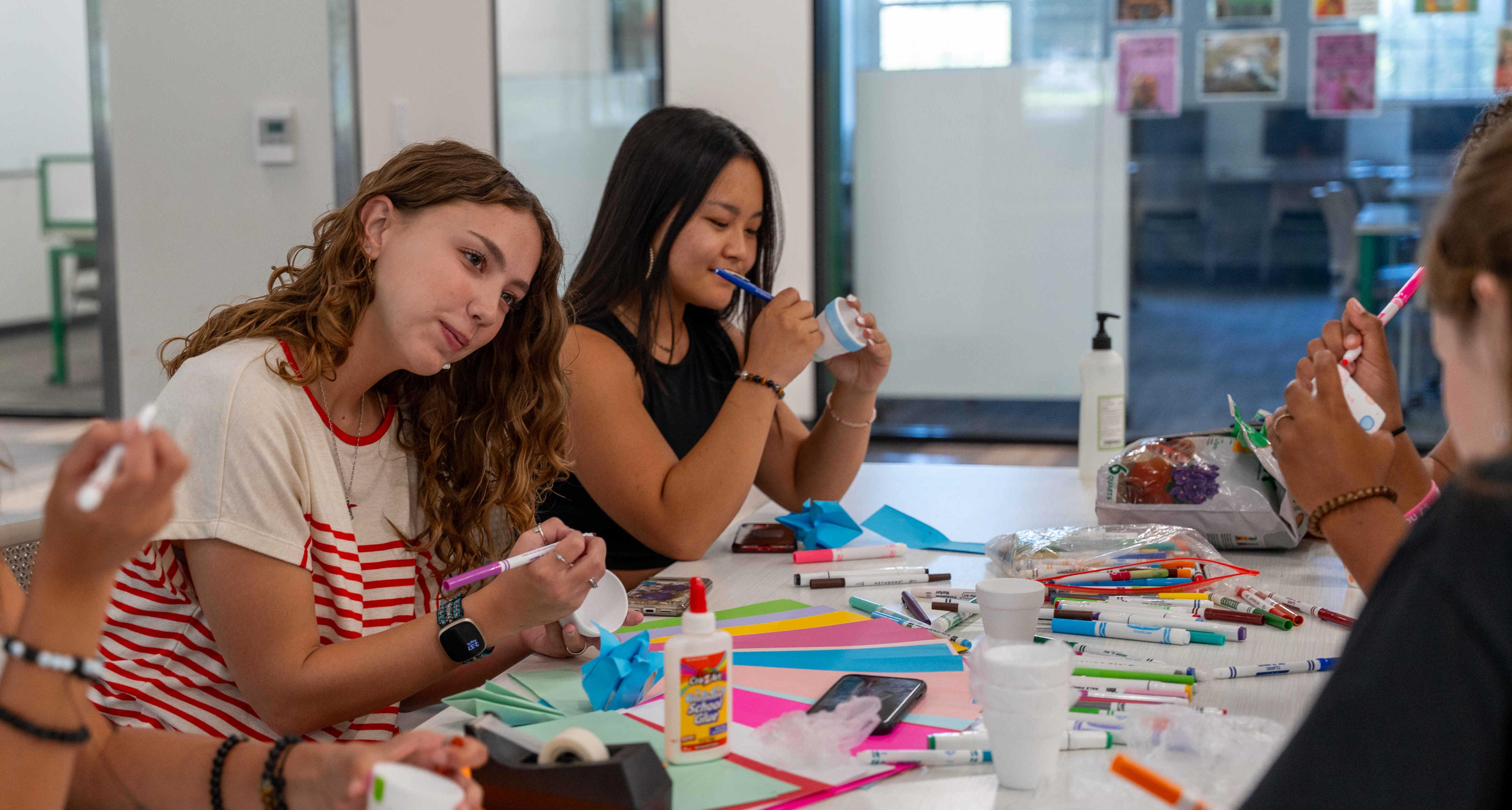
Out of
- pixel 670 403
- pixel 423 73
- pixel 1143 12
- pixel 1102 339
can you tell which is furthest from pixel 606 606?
pixel 1143 12

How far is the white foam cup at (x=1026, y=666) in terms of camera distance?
0.82 metres

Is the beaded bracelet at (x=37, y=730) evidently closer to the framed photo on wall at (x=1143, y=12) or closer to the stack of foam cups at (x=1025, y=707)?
the stack of foam cups at (x=1025, y=707)

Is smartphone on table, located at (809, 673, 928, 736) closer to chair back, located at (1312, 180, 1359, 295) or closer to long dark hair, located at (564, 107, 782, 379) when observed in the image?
long dark hair, located at (564, 107, 782, 379)

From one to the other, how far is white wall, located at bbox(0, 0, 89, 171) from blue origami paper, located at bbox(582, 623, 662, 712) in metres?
4.12

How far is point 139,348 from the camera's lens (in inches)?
129

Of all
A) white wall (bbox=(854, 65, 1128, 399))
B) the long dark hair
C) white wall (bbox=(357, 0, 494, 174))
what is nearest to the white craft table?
the long dark hair

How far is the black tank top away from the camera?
67.6 inches

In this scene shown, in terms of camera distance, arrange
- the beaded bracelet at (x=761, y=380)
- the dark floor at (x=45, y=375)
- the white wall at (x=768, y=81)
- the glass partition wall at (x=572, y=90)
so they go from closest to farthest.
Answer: the beaded bracelet at (x=761, y=380) < the glass partition wall at (x=572, y=90) < the white wall at (x=768, y=81) < the dark floor at (x=45, y=375)

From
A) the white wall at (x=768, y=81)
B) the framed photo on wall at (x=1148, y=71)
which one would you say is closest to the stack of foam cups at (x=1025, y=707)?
the white wall at (x=768, y=81)

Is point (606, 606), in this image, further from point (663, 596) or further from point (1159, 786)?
point (1159, 786)

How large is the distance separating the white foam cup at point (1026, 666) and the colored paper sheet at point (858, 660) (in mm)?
225

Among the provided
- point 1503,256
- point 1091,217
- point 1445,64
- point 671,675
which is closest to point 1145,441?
point 671,675

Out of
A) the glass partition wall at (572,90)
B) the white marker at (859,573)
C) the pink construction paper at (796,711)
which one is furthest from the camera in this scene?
the glass partition wall at (572,90)

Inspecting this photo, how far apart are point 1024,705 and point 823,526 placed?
0.75 meters
